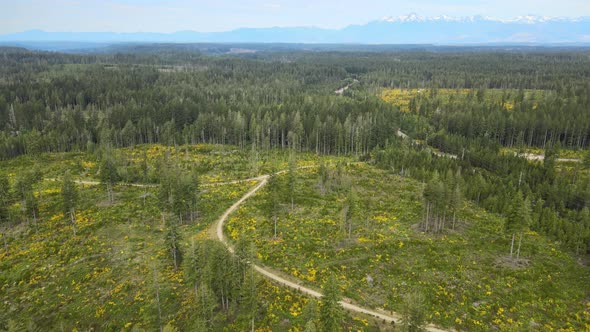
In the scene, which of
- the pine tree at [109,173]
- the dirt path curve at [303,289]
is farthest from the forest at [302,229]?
the dirt path curve at [303,289]

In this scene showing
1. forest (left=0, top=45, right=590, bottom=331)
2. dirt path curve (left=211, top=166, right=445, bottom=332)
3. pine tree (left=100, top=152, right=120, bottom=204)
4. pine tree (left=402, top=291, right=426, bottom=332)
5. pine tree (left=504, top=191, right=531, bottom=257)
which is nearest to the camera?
pine tree (left=402, top=291, right=426, bottom=332)

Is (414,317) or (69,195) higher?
(414,317)

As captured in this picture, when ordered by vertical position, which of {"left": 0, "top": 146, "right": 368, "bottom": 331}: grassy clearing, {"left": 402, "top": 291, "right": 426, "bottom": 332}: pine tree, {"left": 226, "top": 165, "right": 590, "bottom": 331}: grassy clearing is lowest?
{"left": 0, "top": 146, "right": 368, "bottom": 331}: grassy clearing

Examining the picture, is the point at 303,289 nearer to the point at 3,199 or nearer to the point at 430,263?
the point at 430,263

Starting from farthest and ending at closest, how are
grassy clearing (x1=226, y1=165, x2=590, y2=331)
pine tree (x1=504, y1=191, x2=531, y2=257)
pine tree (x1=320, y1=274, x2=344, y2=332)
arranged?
pine tree (x1=504, y1=191, x2=531, y2=257) → grassy clearing (x1=226, y1=165, x2=590, y2=331) → pine tree (x1=320, y1=274, x2=344, y2=332)

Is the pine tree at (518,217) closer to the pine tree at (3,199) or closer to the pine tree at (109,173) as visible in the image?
the pine tree at (109,173)

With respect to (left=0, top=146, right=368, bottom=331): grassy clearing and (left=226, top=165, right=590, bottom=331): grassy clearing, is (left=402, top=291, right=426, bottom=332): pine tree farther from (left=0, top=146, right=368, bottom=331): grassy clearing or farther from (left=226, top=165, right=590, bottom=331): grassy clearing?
(left=226, top=165, right=590, bottom=331): grassy clearing

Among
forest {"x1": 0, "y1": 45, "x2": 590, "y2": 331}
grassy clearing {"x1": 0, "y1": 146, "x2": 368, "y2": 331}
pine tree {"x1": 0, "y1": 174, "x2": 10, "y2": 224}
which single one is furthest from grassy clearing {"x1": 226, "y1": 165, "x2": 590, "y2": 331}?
pine tree {"x1": 0, "y1": 174, "x2": 10, "y2": 224}

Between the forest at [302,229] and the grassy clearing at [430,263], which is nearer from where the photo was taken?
the forest at [302,229]

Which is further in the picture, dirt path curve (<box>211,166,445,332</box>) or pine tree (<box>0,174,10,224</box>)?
pine tree (<box>0,174,10,224</box>)

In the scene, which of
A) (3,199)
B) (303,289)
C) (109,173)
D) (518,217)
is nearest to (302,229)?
(303,289)

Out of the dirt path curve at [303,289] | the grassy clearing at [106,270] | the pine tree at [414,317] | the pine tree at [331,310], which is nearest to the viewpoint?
the pine tree at [414,317]

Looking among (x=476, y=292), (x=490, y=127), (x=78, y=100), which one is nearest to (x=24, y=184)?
(x=476, y=292)
